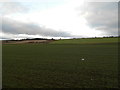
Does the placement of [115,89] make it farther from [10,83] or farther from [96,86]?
[10,83]

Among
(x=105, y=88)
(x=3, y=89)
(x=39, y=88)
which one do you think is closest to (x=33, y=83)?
(x=39, y=88)

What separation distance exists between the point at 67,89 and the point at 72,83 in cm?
132

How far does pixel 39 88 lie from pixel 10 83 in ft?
7.63

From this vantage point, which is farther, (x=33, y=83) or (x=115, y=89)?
(x=33, y=83)

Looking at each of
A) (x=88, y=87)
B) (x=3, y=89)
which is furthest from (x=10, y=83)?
(x=88, y=87)

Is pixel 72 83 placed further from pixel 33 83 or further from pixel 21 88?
pixel 21 88

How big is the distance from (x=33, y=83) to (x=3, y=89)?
199cm

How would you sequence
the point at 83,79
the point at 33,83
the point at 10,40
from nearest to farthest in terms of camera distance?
the point at 33,83
the point at 83,79
the point at 10,40

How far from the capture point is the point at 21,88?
9.82 metres

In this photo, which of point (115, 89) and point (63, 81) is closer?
point (115, 89)

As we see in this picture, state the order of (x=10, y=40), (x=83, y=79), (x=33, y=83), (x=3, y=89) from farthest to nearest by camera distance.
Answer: (x=10, y=40), (x=83, y=79), (x=33, y=83), (x=3, y=89)

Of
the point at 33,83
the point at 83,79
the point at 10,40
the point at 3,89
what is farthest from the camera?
the point at 10,40

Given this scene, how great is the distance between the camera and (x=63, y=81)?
1153 centimetres

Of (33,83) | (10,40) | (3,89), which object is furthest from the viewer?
(10,40)
